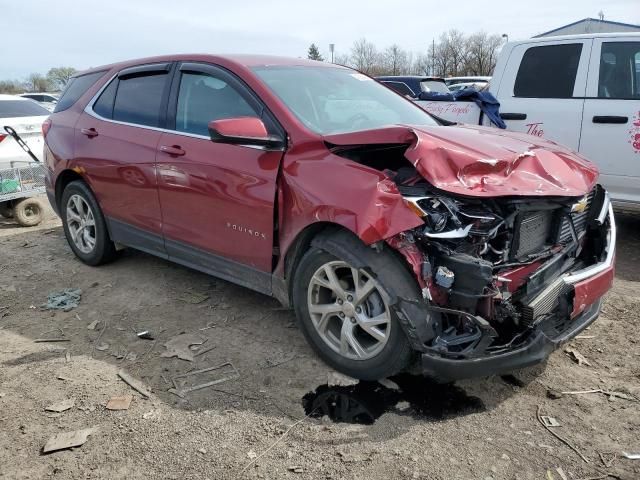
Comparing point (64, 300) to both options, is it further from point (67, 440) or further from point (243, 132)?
point (243, 132)

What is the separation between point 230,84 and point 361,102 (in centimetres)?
93

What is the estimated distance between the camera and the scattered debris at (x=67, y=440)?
103 inches

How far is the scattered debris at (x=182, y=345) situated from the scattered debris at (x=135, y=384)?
0.28 m

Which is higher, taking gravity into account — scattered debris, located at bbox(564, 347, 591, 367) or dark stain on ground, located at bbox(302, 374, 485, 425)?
dark stain on ground, located at bbox(302, 374, 485, 425)

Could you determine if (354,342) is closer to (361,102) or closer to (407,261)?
(407,261)

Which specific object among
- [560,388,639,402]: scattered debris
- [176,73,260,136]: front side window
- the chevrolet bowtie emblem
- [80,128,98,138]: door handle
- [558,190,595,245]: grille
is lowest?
A: [560,388,639,402]: scattered debris

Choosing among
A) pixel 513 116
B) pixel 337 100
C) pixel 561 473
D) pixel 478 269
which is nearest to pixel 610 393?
pixel 561 473

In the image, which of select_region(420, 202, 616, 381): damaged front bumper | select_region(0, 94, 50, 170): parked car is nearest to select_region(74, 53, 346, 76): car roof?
select_region(420, 202, 616, 381): damaged front bumper

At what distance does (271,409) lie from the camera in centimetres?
288

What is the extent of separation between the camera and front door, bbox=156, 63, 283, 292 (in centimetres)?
333

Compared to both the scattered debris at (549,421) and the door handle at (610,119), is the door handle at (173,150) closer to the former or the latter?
the scattered debris at (549,421)

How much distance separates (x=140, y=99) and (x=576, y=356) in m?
3.70

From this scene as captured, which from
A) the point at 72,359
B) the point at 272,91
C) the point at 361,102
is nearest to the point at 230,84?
the point at 272,91

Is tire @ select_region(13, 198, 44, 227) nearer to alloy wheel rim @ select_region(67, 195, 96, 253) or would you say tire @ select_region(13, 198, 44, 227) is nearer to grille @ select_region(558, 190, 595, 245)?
Result: alloy wheel rim @ select_region(67, 195, 96, 253)
